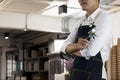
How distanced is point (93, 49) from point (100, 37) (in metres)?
0.10

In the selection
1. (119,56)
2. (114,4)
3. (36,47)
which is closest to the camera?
(119,56)

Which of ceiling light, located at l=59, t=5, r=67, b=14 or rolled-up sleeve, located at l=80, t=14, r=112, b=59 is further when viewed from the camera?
ceiling light, located at l=59, t=5, r=67, b=14

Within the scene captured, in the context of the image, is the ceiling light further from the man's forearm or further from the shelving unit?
the man's forearm

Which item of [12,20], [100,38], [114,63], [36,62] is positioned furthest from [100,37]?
[36,62]

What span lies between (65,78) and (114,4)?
1686 mm

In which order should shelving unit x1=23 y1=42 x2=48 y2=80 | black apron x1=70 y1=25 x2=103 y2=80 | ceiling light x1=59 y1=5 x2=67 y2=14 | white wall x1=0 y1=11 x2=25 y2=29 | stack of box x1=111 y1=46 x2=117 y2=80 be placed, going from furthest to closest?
1. shelving unit x1=23 y1=42 x2=48 y2=80
2. white wall x1=0 y1=11 x2=25 y2=29
3. ceiling light x1=59 y1=5 x2=67 y2=14
4. stack of box x1=111 y1=46 x2=117 y2=80
5. black apron x1=70 y1=25 x2=103 y2=80

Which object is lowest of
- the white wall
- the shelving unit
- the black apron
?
the shelving unit

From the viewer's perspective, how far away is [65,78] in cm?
481

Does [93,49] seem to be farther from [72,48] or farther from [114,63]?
[114,63]

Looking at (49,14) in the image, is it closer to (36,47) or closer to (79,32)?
(36,47)

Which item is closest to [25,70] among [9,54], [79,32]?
[9,54]

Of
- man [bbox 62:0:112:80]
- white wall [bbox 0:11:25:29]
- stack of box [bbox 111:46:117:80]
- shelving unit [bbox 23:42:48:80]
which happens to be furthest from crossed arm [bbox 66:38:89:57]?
shelving unit [bbox 23:42:48:80]

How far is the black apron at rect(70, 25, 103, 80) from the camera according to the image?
1466 millimetres

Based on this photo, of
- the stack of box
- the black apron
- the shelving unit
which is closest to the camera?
the black apron
